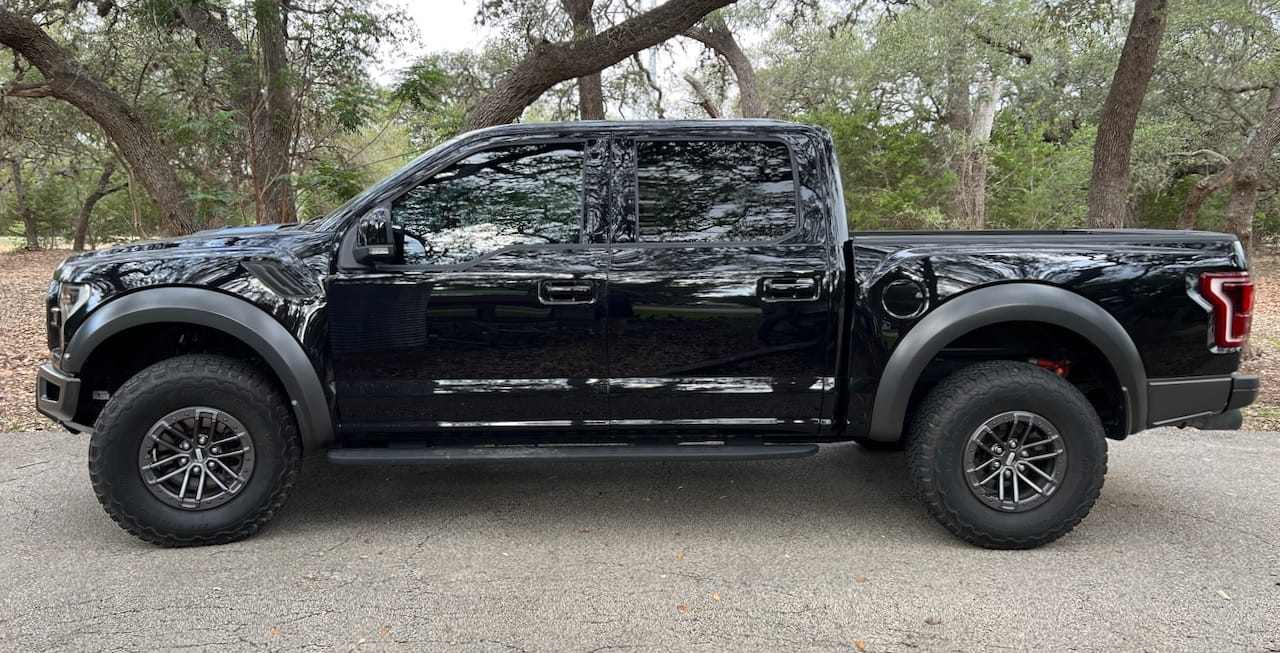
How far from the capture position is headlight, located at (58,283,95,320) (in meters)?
3.37

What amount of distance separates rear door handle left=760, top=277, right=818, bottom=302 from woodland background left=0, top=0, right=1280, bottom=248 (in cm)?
568

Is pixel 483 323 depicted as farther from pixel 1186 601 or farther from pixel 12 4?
pixel 12 4

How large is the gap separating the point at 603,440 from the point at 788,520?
1.00 meters

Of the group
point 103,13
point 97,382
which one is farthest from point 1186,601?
point 103,13

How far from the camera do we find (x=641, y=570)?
321cm

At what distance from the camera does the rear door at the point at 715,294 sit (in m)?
3.39

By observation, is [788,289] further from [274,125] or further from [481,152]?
[274,125]

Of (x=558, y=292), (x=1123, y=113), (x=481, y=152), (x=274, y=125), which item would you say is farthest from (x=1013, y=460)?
(x=274, y=125)

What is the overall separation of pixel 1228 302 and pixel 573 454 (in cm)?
295

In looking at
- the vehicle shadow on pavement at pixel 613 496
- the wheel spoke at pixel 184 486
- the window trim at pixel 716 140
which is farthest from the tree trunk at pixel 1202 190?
the wheel spoke at pixel 184 486

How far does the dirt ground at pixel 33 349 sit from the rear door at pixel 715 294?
4.18m

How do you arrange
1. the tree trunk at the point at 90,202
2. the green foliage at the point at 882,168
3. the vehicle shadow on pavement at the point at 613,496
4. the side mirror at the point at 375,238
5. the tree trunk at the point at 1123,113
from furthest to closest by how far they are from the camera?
the tree trunk at the point at 90,202
the green foliage at the point at 882,168
the tree trunk at the point at 1123,113
the vehicle shadow on pavement at the point at 613,496
the side mirror at the point at 375,238

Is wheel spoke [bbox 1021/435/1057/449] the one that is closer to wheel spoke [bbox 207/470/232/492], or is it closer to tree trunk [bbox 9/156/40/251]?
wheel spoke [bbox 207/470/232/492]

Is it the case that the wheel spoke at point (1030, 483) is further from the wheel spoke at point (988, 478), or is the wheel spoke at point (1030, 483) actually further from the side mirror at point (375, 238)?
the side mirror at point (375, 238)
